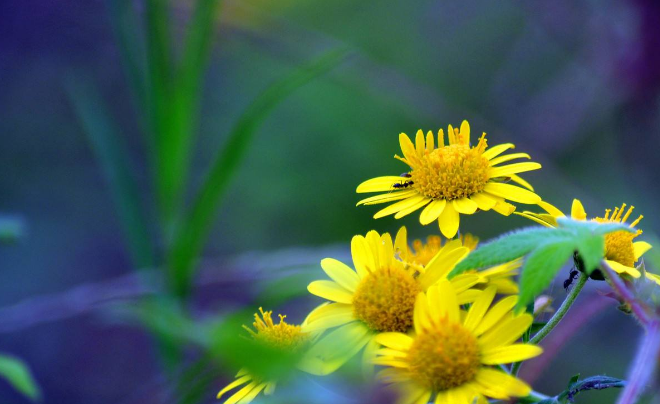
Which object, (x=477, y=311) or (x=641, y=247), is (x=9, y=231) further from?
(x=641, y=247)

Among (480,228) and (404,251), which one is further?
(480,228)

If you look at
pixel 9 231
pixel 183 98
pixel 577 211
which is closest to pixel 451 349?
pixel 577 211

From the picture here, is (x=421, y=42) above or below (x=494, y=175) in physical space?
above

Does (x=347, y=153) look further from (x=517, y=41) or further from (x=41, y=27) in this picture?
(x=41, y=27)

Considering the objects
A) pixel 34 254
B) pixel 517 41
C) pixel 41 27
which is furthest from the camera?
pixel 517 41

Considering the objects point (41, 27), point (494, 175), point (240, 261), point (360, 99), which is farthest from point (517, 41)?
point (494, 175)

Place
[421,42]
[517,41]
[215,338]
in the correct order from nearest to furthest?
1. [215,338]
2. [517,41]
3. [421,42]

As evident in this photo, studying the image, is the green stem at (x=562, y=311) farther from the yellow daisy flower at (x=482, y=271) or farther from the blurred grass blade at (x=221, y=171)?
the blurred grass blade at (x=221, y=171)
